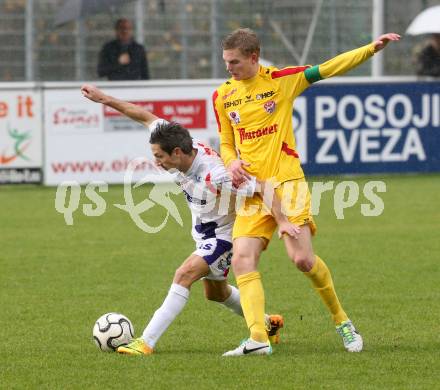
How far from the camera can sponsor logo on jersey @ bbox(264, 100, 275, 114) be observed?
702 centimetres

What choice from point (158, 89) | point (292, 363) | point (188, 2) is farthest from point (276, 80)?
point (188, 2)

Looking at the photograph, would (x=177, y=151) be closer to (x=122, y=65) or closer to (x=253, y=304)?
(x=253, y=304)

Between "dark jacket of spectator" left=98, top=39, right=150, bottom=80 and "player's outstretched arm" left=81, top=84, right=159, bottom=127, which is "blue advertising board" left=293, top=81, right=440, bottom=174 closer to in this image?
"dark jacket of spectator" left=98, top=39, right=150, bottom=80

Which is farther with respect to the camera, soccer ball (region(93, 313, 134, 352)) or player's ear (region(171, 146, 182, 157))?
soccer ball (region(93, 313, 134, 352))

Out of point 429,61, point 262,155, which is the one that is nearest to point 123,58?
point 429,61

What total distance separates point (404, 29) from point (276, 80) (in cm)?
1306

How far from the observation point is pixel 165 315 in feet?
22.6

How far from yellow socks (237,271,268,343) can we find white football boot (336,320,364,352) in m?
0.48

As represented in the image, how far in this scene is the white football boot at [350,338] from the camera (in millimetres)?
6862

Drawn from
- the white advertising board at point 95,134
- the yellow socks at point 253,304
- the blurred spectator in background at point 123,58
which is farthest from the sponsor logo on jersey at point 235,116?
the blurred spectator in background at point 123,58

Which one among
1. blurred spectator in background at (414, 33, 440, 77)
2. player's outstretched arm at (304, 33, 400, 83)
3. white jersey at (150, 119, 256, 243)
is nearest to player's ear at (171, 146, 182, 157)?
white jersey at (150, 119, 256, 243)

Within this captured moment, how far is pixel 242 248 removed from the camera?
6828 millimetres

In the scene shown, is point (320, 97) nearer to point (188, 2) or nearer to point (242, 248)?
point (188, 2)

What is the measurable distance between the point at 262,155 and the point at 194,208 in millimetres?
512
